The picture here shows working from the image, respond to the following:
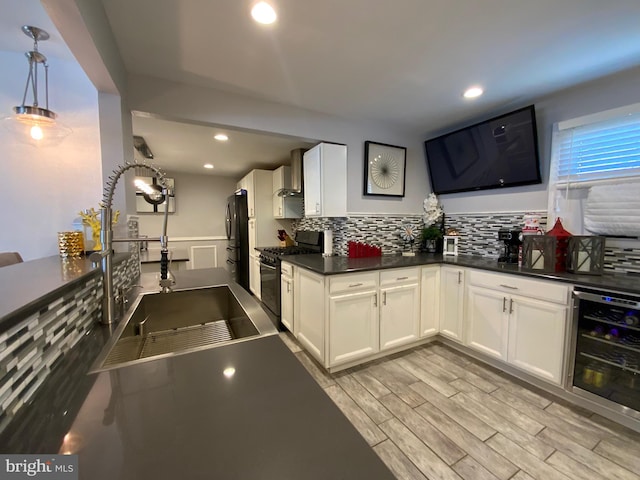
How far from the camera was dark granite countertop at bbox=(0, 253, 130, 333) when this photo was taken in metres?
0.55

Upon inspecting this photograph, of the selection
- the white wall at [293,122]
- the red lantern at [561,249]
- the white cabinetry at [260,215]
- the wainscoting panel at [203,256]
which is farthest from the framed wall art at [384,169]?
the wainscoting panel at [203,256]

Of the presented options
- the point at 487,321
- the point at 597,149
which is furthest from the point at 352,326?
the point at 597,149

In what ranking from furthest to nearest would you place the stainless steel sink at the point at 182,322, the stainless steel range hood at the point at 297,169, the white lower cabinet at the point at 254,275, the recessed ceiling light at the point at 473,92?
1. the white lower cabinet at the point at 254,275
2. the stainless steel range hood at the point at 297,169
3. the recessed ceiling light at the point at 473,92
4. the stainless steel sink at the point at 182,322

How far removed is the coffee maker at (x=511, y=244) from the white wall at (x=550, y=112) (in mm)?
298

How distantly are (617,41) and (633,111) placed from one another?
1.90 ft

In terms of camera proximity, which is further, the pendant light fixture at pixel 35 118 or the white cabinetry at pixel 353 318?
the white cabinetry at pixel 353 318

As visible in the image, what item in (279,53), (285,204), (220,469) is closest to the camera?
(220,469)

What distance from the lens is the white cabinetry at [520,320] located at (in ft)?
5.80

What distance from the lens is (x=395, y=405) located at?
1736 mm

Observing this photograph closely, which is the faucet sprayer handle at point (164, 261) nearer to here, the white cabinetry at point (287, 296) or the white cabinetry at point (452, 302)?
the white cabinetry at point (287, 296)

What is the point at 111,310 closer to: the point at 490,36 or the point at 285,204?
the point at 490,36

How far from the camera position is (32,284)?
748mm

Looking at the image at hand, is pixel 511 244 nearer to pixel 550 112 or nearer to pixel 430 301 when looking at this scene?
pixel 430 301

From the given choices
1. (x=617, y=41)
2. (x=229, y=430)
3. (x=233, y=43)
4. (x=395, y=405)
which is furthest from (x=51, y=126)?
(x=617, y=41)
